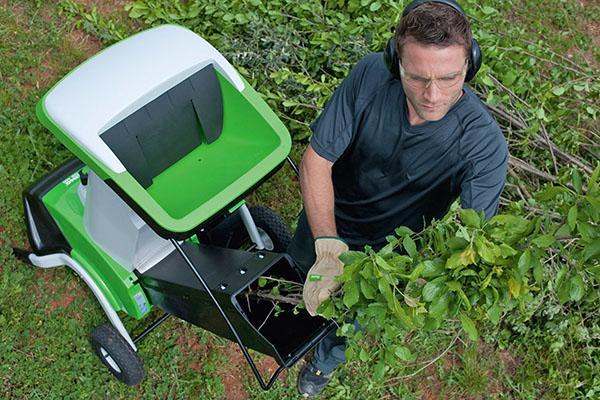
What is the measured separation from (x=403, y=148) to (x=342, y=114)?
0.73 feet

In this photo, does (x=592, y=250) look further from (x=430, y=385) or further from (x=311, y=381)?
(x=430, y=385)

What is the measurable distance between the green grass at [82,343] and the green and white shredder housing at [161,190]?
20 cm

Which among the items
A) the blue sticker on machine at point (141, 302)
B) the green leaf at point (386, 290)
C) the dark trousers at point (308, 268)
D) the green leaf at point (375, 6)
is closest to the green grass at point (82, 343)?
the dark trousers at point (308, 268)

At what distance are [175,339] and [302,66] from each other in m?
1.55

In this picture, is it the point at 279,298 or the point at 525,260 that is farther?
the point at 279,298

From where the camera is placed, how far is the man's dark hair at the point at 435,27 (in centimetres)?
195

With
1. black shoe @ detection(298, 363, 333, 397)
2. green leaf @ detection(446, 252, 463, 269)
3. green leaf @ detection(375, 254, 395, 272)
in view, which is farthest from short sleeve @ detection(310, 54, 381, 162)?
black shoe @ detection(298, 363, 333, 397)

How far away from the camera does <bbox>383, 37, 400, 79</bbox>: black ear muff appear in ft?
6.92

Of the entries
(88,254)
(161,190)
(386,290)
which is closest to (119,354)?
(88,254)

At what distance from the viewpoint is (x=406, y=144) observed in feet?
7.48

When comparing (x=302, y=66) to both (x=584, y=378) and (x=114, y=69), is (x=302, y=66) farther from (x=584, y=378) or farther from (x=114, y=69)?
(x=584, y=378)

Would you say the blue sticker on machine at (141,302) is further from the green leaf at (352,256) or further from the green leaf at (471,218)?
the green leaf at (471,218)

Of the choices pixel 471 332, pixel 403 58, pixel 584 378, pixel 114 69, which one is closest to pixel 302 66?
pixel 114 69

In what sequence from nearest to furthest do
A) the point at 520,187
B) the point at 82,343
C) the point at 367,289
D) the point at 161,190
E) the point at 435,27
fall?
1. the point at 367,289
2. the point at 435,27
3. the point at 161,190
4. the point at 82,343
5. the point at 520,187
